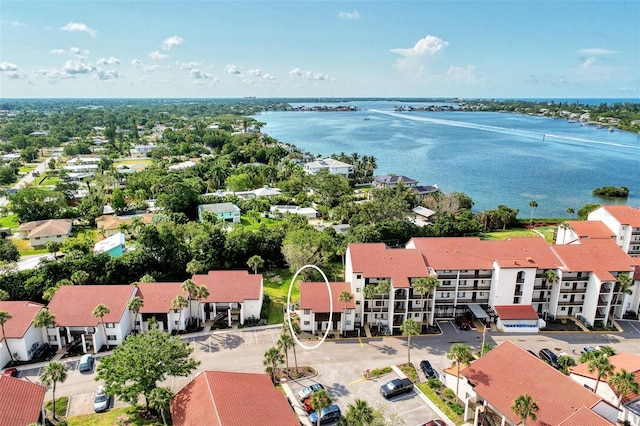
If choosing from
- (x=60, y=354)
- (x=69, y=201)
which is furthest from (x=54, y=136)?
(x=60, y=354)

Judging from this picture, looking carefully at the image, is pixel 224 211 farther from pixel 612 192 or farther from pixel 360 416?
pixel 612 192

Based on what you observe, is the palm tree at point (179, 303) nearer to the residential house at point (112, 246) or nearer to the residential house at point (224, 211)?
the residential house at point (112, 246)

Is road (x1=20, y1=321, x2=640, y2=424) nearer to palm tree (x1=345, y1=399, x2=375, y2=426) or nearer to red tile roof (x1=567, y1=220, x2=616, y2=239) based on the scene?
palm tree (x1=345, y1=399, x2=375, y2=426)

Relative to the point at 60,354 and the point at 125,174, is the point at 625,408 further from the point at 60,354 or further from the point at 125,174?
the point at 125,174

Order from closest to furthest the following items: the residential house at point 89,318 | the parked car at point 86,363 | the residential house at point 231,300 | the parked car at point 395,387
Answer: the parked car at point 395,387
the parked car at point 86,363
the residential house at point 89,318
the residential house at point 231,300

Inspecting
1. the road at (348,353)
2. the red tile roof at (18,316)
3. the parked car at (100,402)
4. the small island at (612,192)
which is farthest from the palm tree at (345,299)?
the small island at (612,192)

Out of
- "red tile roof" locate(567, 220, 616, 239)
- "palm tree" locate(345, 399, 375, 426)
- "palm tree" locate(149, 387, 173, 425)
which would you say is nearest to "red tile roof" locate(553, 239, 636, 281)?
"red tile roof" locate(567, 220, 616, 239)
